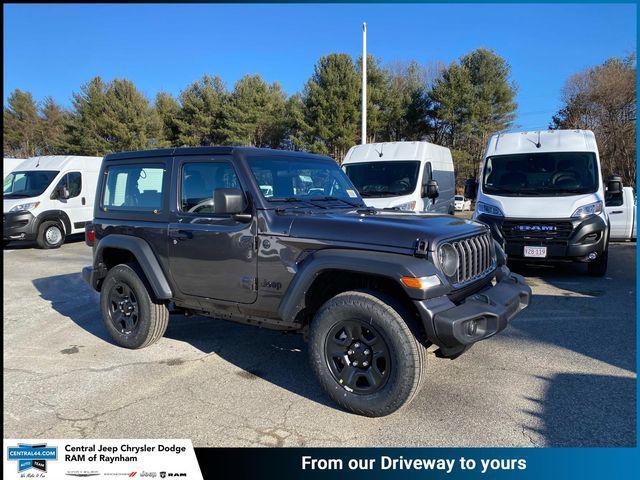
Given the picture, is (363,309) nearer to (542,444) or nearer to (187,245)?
(542,444)

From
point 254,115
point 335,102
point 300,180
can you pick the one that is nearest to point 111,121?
point 254,115

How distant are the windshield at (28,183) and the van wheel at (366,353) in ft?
39.3

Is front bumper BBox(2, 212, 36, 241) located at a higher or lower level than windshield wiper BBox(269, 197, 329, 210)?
lower

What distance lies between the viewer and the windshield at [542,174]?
8023 mm

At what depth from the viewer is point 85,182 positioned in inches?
533

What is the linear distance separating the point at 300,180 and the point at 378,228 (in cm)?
122

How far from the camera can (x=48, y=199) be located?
494 inches

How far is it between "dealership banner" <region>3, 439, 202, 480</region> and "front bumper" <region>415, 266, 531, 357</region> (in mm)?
1781

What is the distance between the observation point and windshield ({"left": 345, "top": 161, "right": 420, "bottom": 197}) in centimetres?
1002

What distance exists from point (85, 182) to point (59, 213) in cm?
130

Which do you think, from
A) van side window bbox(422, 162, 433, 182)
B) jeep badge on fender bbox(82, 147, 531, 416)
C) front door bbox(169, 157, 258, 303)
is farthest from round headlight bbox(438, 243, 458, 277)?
van side window bbox(422, 162, 433, 182)

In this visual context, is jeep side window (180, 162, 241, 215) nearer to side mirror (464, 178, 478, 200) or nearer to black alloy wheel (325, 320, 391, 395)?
black alloy wheel (325, 320, 391, 395)

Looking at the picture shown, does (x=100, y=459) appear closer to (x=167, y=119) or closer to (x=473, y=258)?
(x=473, y=258)

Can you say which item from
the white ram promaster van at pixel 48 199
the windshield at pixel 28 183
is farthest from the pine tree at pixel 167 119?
the windshield at pixel 28 183
